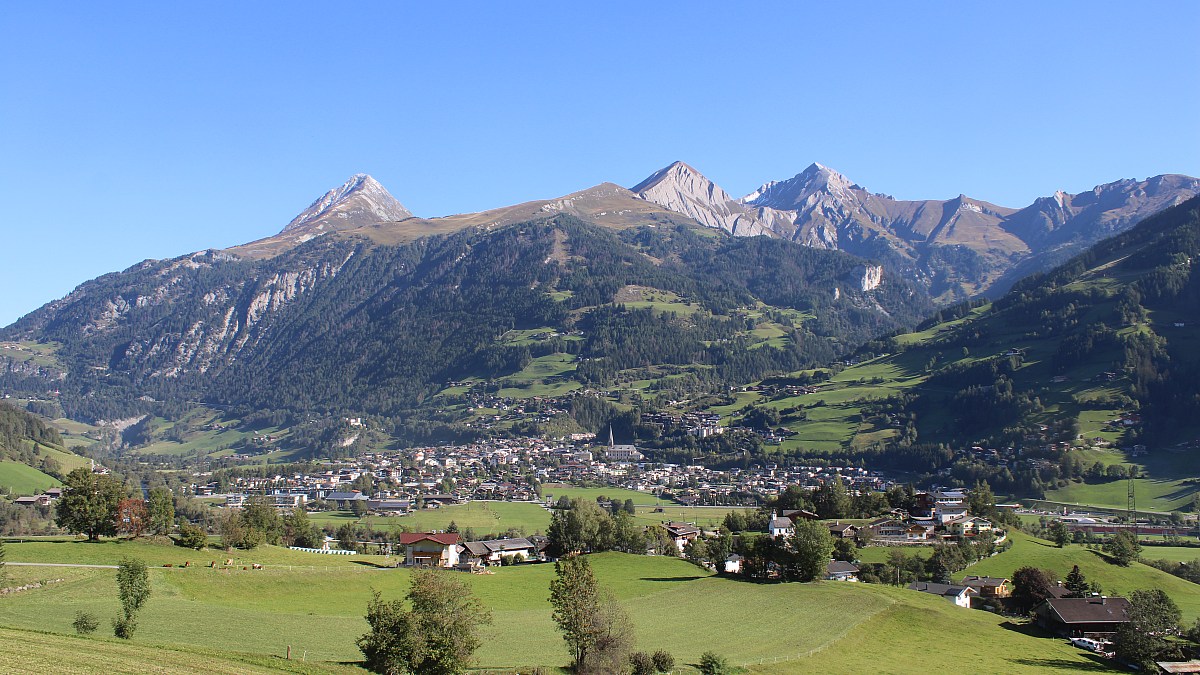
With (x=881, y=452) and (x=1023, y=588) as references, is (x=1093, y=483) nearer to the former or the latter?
(x=881, y=452)

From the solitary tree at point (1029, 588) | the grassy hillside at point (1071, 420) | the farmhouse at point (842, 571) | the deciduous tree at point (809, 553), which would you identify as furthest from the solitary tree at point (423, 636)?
the grassy hillside at point (1071, 420)

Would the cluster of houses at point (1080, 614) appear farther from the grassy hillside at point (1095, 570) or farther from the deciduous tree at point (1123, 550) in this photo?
the deciduous tree at point (1123, 550)

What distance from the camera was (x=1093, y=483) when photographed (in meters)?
140

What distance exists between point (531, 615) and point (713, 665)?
18822 mm

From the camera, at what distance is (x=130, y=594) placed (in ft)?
140

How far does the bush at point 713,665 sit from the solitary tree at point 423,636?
10962mm

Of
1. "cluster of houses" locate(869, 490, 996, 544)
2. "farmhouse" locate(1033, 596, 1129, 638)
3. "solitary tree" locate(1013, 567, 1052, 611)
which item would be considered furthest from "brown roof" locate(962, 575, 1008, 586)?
"cluster of houses" locate(869, 490, 996, 544)

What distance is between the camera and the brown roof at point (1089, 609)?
2386 inches

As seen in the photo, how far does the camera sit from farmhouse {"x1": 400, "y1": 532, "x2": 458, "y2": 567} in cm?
8675

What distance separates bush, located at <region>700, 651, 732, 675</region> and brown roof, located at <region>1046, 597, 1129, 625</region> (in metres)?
30.5

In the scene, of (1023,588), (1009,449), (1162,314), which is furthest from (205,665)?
(1162,314)

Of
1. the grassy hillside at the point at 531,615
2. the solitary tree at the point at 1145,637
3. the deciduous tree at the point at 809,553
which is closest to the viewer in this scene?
Result: the grassy hillside at the point at 531,615

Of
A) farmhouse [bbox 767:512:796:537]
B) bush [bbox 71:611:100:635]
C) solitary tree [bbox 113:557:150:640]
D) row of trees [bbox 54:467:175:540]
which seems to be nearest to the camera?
bush [bbox 71:611:100:635]

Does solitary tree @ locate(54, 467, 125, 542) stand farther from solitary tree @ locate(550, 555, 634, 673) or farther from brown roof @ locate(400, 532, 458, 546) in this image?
solitary tree @ locate(550, 555, 634, 673)
